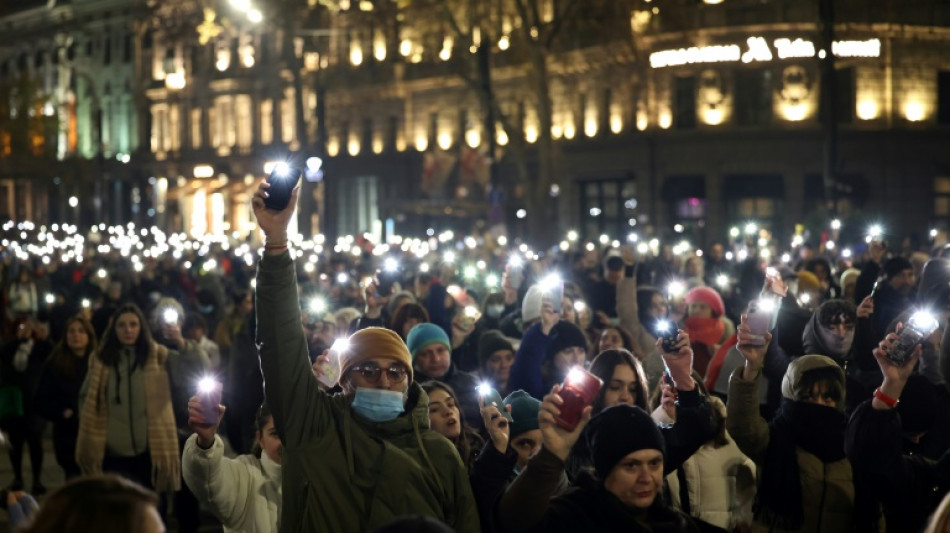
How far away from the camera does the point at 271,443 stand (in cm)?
654

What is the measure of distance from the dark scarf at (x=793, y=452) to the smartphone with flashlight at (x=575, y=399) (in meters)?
1.73

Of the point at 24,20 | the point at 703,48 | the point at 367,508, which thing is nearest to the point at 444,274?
the point at 367,508

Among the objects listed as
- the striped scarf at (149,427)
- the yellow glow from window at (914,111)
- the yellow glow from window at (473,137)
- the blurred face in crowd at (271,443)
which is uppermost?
the yellow glow from window at (473,137)

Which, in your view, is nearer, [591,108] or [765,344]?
[765,344]

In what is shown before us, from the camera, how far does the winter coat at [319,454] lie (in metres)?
4.91

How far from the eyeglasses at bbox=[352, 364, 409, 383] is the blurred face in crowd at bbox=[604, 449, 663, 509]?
0.88 m

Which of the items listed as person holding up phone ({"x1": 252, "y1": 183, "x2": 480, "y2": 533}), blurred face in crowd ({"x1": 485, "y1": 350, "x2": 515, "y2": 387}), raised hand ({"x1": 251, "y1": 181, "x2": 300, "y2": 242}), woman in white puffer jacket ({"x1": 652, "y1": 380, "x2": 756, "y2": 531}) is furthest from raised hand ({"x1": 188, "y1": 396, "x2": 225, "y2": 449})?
blurred face in crowd ({"x1": 485, "y1": 350, "x2": 515, "y2": 387})

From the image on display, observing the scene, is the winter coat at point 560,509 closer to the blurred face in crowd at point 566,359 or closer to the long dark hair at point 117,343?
the blurred face in crowd at point 566,359

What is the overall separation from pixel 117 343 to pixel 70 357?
1.65 meters

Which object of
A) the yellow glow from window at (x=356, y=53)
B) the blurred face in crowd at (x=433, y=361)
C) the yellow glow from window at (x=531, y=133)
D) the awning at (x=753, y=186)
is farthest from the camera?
the yellow glow from window at (x=356, y=53)

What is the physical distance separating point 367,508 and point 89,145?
84.7 metres

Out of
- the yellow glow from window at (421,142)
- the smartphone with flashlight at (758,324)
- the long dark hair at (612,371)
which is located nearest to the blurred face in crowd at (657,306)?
the long dark hair at (612,371)

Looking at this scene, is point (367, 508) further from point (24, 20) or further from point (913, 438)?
point (24, 20)

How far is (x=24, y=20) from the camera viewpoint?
299 ft
